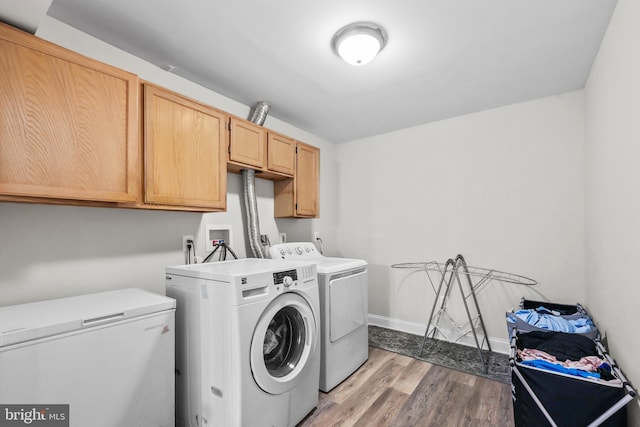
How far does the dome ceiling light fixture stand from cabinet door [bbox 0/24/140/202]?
3.97 ft

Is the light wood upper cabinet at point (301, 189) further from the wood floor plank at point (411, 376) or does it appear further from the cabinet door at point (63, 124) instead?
the wood floor plank at point (411, 376)

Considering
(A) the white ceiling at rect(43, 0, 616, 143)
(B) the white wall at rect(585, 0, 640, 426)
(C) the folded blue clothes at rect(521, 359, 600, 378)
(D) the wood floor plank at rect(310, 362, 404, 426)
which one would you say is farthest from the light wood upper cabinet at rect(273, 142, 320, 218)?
(B) the white wall at rect(585, 0, 640, 426)

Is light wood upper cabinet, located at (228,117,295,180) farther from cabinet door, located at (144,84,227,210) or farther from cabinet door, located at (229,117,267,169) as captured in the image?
cabinet door, located at (144,84,227,210)

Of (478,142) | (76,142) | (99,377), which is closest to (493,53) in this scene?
(478,142)

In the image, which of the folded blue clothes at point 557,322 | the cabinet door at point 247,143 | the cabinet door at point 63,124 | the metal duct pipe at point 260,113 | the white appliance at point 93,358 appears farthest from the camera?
the metal duct pipe at point 260,113

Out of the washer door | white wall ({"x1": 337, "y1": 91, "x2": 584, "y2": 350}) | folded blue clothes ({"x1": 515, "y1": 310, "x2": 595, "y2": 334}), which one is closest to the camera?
the washer door

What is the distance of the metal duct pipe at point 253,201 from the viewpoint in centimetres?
261

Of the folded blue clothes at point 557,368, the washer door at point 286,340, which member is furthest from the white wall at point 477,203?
the washer door at point 286,340

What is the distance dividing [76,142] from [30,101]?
0.22 metres

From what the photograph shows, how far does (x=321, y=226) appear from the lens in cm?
367

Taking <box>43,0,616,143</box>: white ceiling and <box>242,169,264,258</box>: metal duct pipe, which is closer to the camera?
<box>43,0,616,143</box>: white ceiling

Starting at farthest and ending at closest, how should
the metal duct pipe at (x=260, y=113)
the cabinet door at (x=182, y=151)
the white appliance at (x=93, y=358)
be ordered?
1. the metal duct pipe at (x=260, y=113)
2. the cabinet door at (x=182, y=151)
3. the white appliance at (x=93, y=358)

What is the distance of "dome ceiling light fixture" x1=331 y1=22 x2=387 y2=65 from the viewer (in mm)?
1673

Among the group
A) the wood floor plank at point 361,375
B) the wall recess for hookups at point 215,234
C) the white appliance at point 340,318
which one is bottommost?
the wood floor plank at point 361,375
